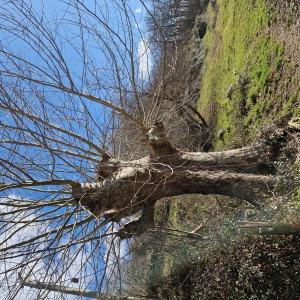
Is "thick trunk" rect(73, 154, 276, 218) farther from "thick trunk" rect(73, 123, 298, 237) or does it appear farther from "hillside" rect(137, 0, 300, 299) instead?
"hillside" rect(137, 0, 300, 299)

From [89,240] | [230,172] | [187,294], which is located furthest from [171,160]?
[187,294]

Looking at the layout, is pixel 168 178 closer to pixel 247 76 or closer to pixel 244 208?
pixel 244 208

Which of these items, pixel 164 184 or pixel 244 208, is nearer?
pixel 164 184

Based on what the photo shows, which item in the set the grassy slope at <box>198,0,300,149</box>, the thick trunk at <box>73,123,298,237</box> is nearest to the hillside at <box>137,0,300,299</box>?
the grassy slope at <box>198,0,300,149</box>

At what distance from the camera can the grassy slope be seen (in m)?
7.41

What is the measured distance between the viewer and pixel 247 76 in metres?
9.50

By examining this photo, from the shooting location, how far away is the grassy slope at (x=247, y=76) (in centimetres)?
741

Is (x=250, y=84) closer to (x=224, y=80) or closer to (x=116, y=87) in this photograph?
(x=224, y=80)

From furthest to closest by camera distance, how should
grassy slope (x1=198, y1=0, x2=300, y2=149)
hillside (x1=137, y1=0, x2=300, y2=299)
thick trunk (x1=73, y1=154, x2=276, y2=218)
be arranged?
grassy slope (x1=198, y1=0, x2=300, y2=149) → hillside (x1=137, y1=0, x2=300, y2=299) → thick trunk (x1=73, y1=154, x2=276, y2=218)

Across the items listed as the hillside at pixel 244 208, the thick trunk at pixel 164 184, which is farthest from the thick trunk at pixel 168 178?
the hillside at pixel 244 208

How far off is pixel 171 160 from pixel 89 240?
1661 millimetres

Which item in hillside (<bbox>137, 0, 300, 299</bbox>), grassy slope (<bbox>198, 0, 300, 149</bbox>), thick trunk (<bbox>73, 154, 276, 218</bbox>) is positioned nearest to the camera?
thick trunk (<bbox>73, 154, 276, 218</bbox>)

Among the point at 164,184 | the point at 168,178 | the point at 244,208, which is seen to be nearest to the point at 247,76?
the point at 244,208

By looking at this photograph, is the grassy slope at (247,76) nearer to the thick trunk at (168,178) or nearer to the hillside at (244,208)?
the hillside at (244,208)
